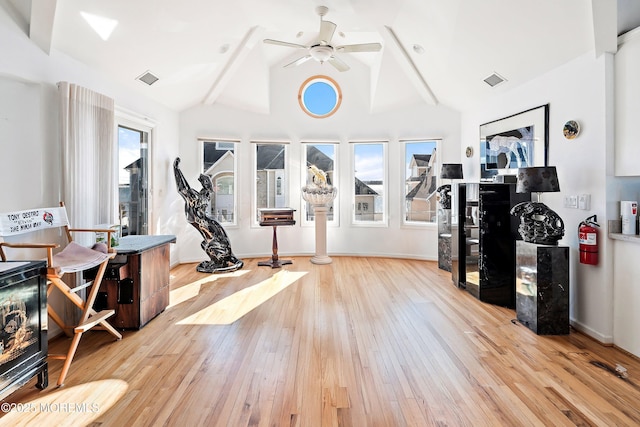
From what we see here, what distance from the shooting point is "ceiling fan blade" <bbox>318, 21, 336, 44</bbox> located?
364 cm

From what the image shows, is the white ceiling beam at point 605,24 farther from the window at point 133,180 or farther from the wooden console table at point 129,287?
the window at point 133,180

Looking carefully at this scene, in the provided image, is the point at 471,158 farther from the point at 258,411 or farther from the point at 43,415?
the point at 43,415

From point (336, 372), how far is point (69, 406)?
64.0 inches

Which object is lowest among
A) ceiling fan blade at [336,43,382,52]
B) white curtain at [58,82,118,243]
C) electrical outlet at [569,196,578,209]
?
electrical outlet at [569,196,578,209]

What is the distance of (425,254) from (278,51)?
4333 millimetres

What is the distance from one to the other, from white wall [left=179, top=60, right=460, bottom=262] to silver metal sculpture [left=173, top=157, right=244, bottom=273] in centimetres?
81

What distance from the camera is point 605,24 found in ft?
9.19

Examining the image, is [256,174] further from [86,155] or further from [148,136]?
[86,155]

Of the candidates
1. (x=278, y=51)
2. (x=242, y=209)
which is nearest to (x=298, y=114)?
(x=278, y=51)

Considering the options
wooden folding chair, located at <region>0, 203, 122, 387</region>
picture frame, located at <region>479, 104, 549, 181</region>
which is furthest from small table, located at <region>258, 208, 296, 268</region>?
picture frame, located at <region>479, 104, 549, 181</region>

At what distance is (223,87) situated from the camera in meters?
5.70

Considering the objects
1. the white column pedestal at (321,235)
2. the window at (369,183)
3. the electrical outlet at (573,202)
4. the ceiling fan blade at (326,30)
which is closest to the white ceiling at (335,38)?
the ceiling fan blade at (326,30)

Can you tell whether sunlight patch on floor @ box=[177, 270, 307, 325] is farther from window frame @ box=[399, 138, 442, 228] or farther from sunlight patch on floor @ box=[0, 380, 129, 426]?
window frame @ box=[399, 138, 442, 228]

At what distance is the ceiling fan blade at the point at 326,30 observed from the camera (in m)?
3.64
